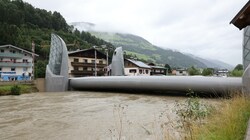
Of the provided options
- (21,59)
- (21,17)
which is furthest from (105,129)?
(21,17)

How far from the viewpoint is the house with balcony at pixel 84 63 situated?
146ft

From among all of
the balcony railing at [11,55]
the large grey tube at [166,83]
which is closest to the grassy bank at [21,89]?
the large grey tube at [166,83]

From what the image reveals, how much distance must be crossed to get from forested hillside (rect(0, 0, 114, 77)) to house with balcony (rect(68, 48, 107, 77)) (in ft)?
16.0

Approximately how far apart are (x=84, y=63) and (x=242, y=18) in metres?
41.4

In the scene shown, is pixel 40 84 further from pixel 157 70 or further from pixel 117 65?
pixel 157 70

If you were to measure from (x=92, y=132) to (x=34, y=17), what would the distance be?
73774mm

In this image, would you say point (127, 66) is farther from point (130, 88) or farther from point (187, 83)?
point (187, 83)

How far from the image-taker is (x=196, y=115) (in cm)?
547

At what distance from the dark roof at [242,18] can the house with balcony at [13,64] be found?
35728 millimetres

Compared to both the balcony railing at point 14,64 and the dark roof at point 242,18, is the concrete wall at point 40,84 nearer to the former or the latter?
the balcony railing at point 14,64

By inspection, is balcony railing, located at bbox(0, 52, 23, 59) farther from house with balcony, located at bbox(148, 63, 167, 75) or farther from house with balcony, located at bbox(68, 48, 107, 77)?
house with balcony, located at bbox(148, 63, 167, 75)

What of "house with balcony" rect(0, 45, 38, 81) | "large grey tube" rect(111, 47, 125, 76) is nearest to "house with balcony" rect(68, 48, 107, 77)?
"house with balcony" rect(0, 45, 38, 81)

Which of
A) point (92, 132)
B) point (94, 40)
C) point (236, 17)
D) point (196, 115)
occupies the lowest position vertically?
point (92, 132)

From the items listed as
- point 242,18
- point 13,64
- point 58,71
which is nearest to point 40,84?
point 58,71
